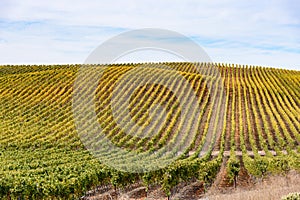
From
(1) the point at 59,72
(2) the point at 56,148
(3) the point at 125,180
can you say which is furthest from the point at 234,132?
(1) the point at 59,72

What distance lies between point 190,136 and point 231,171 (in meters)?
12.7

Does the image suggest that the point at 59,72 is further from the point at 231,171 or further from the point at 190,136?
the point at 231,171

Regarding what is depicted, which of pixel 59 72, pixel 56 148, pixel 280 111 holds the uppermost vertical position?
pixel 59 72

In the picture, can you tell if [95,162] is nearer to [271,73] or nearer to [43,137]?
[43,137]

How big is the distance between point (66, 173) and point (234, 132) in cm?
1709

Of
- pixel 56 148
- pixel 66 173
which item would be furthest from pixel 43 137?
pixel 66 173

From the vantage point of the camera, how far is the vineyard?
19995 mm

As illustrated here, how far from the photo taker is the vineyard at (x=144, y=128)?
787 inches

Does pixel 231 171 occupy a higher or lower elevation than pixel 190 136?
lower

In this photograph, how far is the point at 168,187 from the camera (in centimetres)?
1881

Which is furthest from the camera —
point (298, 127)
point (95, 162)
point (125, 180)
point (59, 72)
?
point (59, 72)

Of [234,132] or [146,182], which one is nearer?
[146,182]

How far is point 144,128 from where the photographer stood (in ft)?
114

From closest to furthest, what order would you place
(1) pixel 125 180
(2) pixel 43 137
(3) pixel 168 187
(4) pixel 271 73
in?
1. (3) pixel 168 187
2. (1) pixel 125 180
3. (2) pixel 43 137
4. (4) pixel 271 73
